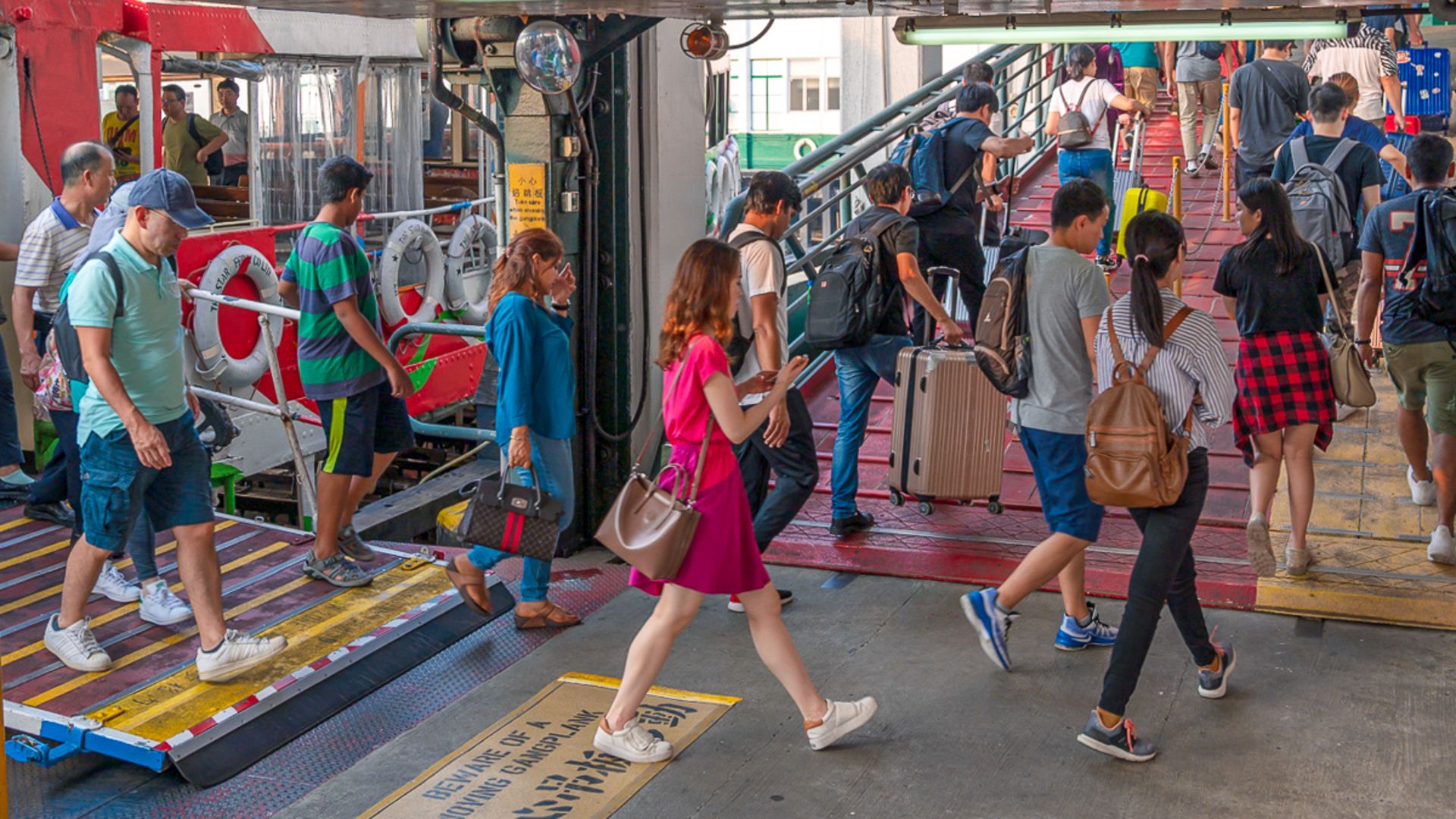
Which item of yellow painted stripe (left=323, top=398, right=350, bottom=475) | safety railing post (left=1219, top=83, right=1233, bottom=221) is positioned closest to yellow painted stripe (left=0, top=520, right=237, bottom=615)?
yellow painted stripe (left=323, top=398, right=350, bottom=475)

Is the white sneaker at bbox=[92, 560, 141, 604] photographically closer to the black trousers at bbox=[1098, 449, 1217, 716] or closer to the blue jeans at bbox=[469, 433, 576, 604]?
the blue jeans at bbox=[469, 433, 576, 604]

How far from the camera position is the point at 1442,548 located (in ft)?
20.5

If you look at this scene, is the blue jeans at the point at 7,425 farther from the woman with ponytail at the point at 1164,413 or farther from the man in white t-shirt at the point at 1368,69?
the man in white t-shirt at the point at 1368,69

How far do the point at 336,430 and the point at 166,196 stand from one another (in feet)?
4.76

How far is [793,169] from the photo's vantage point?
8703 millimetres

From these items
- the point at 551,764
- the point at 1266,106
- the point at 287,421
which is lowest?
the point at 551,764

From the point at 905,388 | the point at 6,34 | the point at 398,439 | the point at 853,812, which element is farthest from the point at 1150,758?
the point at 6,34

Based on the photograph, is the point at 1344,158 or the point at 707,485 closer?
the point at 707,485

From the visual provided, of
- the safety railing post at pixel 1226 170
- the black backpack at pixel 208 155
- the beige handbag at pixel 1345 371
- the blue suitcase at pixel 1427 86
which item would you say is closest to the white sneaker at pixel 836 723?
the beige handbag at pixel 1345 371

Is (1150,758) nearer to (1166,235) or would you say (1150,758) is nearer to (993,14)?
(1166,235)

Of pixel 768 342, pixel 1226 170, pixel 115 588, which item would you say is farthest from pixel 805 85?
pixel 115 588

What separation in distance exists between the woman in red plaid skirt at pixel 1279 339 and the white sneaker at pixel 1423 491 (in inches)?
44.2

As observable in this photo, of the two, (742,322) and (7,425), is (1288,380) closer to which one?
(742,322)

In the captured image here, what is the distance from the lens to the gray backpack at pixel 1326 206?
285 inches
